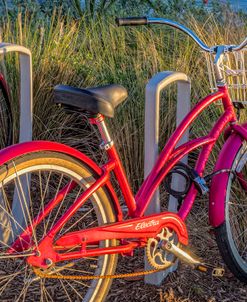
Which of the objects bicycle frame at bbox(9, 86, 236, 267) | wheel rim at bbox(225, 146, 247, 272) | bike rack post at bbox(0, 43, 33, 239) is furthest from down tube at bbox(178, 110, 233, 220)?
bike rack post at bbox(0, 43, 33, 239)

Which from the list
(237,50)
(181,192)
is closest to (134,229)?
(181,192)

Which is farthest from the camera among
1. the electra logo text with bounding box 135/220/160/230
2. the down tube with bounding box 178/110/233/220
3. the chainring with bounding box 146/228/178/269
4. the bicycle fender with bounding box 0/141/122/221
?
the down tube with bounding box 178/110/233/220

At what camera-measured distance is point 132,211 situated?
3219mm

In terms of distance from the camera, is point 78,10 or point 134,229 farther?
point 78,10

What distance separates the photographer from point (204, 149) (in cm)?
354

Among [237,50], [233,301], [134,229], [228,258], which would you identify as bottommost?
[233,301]

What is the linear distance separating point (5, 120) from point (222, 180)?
6.41 feet

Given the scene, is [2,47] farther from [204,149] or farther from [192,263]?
[192,263]

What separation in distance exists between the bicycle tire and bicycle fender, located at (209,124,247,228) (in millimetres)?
1714

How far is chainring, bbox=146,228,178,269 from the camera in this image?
10.8ft

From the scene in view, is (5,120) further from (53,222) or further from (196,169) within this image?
(196,169)

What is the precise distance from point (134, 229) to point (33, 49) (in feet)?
9.57

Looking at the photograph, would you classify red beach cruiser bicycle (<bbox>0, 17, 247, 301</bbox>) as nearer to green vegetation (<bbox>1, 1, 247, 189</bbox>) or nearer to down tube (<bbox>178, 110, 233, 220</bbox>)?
down tube (<bbox>178, 110, 233, 220</bbox>)

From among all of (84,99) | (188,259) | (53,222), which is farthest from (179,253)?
(84,99)
